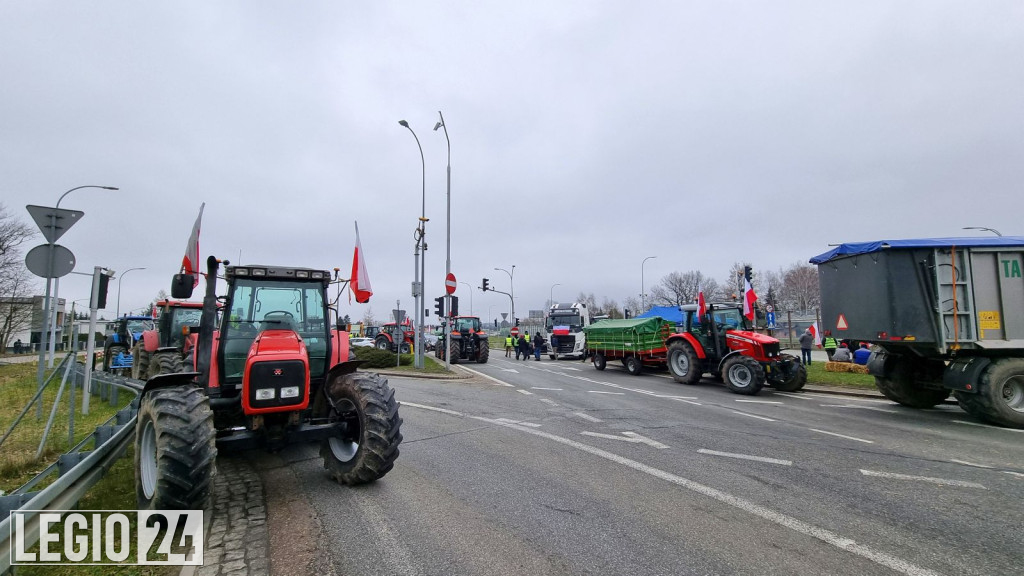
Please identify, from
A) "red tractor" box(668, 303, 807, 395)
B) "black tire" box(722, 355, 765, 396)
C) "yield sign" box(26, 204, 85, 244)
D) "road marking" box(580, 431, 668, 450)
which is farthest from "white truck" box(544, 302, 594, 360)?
"yield sign" box(26, 204, 85, 244)

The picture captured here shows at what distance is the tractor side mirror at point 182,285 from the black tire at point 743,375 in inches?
477

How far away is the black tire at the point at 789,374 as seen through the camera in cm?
1248

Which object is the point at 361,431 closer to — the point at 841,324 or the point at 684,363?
the point at 841,324

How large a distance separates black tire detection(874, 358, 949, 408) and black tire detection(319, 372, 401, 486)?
1050 cm

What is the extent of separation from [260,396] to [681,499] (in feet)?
12.9

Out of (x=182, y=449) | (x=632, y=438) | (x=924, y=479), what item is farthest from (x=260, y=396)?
(x=924, y=479)

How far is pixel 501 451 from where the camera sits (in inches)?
244

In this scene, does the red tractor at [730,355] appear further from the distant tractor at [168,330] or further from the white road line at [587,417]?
the distant tractor at [168,330]

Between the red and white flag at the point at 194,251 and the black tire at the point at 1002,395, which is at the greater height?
the red and white flag at the point at 194,251

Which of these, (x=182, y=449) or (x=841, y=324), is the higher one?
(x=841, y=324)

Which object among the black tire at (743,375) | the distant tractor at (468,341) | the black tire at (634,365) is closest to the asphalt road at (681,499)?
the black tire at (743,375)

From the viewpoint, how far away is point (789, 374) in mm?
12531

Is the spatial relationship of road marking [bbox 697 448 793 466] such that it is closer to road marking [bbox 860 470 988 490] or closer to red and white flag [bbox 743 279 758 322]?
road marking [bbox 860 470 988 490]

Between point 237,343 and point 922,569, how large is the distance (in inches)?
238
